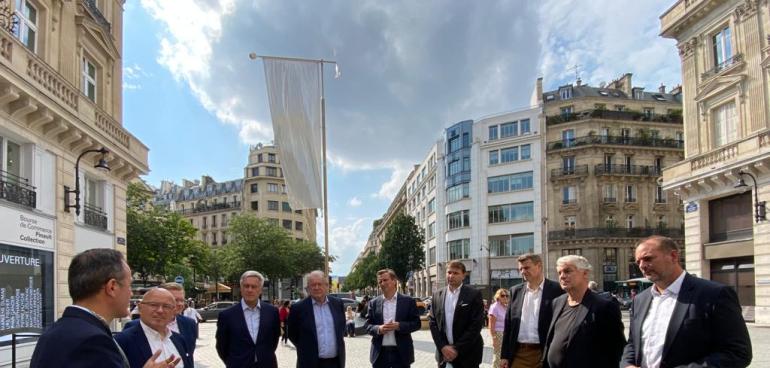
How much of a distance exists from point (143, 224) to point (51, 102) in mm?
22810

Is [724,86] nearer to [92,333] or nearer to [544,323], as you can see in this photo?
[544,323]

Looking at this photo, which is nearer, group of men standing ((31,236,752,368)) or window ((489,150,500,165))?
group of men standing ((31,236,752,368))

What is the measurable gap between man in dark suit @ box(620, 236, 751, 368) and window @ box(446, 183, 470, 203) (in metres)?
59.5

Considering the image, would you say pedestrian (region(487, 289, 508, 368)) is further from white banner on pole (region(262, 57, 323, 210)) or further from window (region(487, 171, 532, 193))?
window (region(487, 171, 532, 193))

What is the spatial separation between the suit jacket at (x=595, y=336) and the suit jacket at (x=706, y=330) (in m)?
1.10

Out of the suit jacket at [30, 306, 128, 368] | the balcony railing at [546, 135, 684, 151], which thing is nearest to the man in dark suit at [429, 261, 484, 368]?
the suit jacket at [30, 306, 128, 368]

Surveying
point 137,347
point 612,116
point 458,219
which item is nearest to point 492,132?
point 458,219

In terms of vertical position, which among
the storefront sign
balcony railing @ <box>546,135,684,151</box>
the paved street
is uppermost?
balcony railing @ <box>546,135,684,151</box>

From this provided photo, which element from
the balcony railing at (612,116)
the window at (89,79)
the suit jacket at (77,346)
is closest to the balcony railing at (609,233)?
the balcony railing at (612,116)

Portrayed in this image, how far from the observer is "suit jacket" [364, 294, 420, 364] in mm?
7391

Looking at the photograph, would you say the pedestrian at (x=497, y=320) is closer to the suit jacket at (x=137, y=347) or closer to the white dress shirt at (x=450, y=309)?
the white dress shirt at (x=450, y=309)

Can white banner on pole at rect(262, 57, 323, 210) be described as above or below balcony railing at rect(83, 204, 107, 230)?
above

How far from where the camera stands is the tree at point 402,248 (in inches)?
2420

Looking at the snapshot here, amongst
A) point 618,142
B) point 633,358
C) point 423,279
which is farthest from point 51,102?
point 423,279
